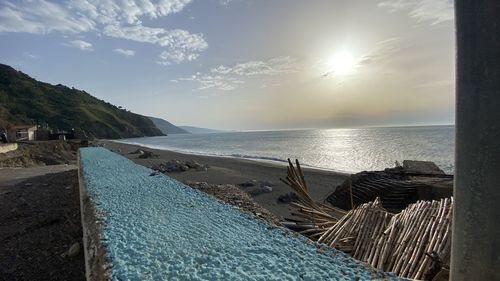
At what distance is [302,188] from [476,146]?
16.0 ft

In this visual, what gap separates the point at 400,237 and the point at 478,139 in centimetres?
249

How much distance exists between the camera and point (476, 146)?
1.38 m

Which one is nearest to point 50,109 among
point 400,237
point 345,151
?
point 345,151

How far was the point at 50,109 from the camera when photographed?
96250 mm

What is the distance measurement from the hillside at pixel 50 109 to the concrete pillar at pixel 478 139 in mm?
75321

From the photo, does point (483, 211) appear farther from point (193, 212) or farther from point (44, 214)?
point (44, 214)

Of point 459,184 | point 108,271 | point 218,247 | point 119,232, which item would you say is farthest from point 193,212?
point 459,184

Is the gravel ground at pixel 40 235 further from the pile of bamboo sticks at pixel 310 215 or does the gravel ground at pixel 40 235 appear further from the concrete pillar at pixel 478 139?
the concrete pillar at pixel 478 139

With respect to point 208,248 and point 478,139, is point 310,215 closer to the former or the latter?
point 208,248

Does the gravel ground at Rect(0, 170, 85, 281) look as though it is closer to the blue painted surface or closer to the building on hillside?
the blue painted surface

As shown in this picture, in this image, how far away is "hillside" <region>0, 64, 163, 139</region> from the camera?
83.9 meters

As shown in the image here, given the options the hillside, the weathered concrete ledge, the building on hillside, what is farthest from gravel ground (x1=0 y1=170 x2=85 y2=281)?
the hillside

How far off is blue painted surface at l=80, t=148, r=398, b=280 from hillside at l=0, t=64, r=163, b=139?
72.7m

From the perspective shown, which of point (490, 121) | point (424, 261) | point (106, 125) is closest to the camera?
point (490, 121)
